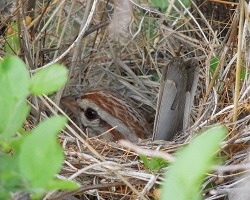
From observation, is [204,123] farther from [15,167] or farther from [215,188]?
[15,167]

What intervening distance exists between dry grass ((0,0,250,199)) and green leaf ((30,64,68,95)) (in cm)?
93

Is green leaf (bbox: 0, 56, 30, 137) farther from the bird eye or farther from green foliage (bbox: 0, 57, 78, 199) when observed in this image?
the bird eye

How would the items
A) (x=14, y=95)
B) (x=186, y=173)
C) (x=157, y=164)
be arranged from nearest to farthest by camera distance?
(x=186, y=173), (x=14, y=95), (x=157, y=164)

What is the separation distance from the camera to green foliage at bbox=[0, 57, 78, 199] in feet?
3.35

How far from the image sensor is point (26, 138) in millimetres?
1058

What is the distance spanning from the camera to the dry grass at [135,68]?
2391 millimetres

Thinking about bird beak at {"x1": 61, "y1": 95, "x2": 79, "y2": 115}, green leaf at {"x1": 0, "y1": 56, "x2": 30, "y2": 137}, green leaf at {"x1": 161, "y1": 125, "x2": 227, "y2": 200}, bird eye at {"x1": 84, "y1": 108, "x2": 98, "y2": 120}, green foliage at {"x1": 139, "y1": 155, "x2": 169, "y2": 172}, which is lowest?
bird eye at {"x1": 84, "y1": 108, "x2": 98, "y2": 120}

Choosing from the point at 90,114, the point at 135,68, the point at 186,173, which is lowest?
the point at 90,114

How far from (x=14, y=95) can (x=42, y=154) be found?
154mm

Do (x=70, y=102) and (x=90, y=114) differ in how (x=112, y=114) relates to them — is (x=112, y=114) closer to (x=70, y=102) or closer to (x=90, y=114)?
(x=90, y=114)

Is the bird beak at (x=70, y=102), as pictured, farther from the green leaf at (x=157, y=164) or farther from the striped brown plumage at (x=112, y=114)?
the green leaf at (x=157, y=164)

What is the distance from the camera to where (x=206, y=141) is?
3.32 feet

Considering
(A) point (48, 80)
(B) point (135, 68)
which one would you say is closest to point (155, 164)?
(A) point (48, 80)

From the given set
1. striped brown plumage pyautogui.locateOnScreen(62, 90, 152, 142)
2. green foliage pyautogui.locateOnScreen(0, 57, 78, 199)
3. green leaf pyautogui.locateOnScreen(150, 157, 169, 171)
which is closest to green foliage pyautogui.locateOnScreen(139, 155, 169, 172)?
green leaf pyautogui.locateOnScreen(150, 157, 169, 171)
